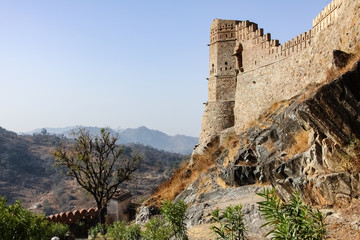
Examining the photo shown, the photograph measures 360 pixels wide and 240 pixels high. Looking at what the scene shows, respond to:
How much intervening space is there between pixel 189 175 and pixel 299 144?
11.5 m

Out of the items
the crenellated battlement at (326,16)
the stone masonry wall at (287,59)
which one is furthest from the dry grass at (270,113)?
the crenellated battlement at (326,16)

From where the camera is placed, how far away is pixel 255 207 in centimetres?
1185

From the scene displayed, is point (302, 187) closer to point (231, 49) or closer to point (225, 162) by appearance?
point (225, 162)

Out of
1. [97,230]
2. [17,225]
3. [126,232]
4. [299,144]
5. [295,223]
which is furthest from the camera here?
[97,230]

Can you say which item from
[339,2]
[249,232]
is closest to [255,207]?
[249,232]

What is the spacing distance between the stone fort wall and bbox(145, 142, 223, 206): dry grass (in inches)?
56.7

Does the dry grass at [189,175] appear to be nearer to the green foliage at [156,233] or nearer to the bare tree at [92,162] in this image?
the bare tree at [92,162]

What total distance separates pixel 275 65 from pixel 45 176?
267ft

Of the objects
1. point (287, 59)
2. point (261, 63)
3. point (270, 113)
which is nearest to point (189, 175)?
point (270, 113)

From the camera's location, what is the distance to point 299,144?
1179cm

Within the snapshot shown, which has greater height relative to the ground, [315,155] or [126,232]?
[315,155]

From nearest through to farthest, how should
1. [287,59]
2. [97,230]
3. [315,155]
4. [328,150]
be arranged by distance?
[328,150] → [315,155] → [287,59] → [97,230]

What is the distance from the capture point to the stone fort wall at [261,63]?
14484mm

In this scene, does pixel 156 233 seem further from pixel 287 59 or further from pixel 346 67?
pixel 287 59
